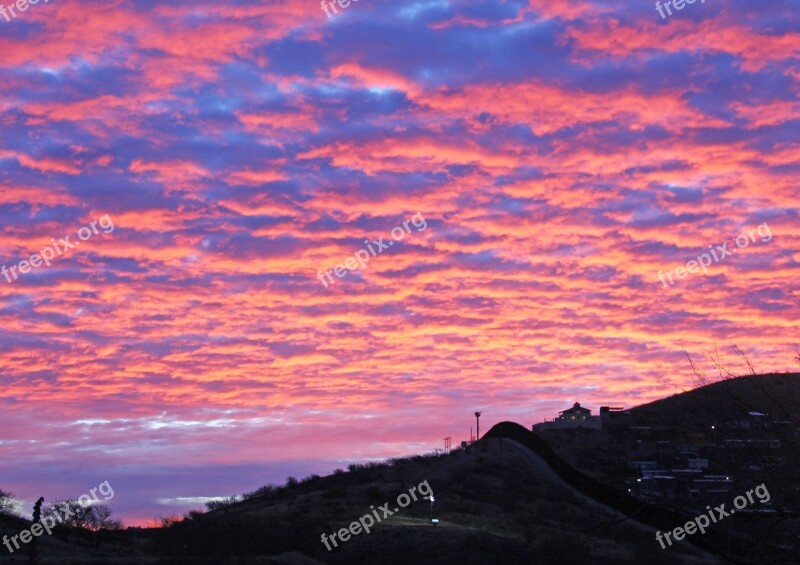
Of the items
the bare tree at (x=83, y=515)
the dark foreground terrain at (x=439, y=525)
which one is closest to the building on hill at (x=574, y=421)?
the dark foreground terrain at (x=439, y=525)

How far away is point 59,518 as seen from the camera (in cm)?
6094

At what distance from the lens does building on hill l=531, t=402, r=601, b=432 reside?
122475mm

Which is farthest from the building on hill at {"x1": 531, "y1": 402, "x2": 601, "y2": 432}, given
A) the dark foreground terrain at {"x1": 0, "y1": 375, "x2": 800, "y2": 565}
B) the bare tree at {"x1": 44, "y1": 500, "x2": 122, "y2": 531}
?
the bare tree at {"x1": 44, "y1": 500, "x2": 122, "y2": 531}

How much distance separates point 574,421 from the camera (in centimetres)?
12500

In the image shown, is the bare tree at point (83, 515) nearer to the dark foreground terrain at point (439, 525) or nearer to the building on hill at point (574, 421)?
the dark foreground terrain at point (439, 525)

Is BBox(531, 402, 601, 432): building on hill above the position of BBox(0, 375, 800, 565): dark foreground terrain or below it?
above

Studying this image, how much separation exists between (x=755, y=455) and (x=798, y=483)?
16.9 inches

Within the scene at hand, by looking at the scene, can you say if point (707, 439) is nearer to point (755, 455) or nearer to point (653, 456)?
point (755, 455)

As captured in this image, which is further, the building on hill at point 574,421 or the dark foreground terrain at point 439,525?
the building on hill at point 574,421

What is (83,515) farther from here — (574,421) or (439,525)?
(574,421)

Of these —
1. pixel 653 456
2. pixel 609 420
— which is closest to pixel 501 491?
pixel 653 456

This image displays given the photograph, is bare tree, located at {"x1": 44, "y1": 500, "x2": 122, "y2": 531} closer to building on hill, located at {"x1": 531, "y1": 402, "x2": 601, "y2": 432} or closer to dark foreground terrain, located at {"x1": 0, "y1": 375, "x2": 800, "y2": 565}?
dark foreground terrain, located at {"x1": 0, "y1": 375, "x2": 800, "y2": 565}

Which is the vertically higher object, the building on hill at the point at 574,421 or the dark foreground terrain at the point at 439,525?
the building on hill at the point at 574,421

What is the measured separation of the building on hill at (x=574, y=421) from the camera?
4822 inches
